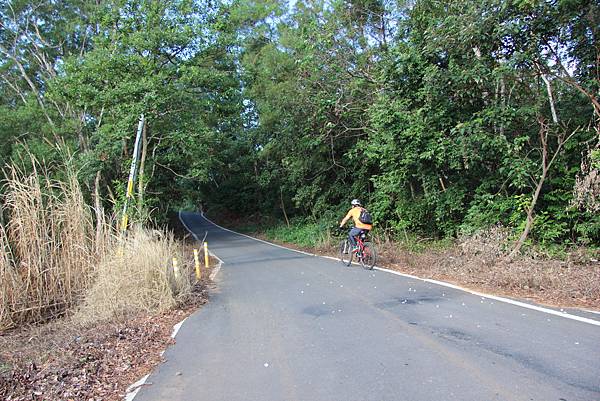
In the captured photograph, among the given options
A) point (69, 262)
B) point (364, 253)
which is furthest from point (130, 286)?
point (364, 253)

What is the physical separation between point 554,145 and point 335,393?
999 cm

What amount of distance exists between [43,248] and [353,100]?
11570 mm

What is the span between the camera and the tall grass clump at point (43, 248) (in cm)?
819

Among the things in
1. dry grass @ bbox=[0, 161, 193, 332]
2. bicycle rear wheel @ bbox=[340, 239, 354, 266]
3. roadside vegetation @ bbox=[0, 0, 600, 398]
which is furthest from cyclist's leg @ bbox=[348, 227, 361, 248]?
dry grass @ bbox=[0, 161, 193, 332]

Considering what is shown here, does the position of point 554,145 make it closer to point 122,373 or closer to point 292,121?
point 122,373

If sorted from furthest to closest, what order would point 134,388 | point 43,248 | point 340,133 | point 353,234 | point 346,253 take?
point 340,133 → point 346,253 → point 353,234 → point 43,248 → point 134,388

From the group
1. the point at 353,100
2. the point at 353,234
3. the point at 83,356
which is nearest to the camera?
the point at 83,356

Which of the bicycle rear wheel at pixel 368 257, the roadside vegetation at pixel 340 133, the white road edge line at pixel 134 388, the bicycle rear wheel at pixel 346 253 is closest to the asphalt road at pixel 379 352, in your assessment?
the white road edge line at pixel 134 388

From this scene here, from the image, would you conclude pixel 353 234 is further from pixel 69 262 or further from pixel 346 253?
pixel 69 262

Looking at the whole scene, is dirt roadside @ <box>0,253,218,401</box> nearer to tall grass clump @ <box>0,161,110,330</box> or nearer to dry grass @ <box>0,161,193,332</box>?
dry grass @ <box>0,161,193,332</box>

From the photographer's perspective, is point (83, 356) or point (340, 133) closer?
point (83, 356)

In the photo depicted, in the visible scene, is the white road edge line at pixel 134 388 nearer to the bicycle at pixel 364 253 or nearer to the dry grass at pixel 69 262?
the dry grass at pixel 69 262

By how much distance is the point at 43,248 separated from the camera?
27.9ft

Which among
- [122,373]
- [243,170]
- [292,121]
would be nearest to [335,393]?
[122,373]
